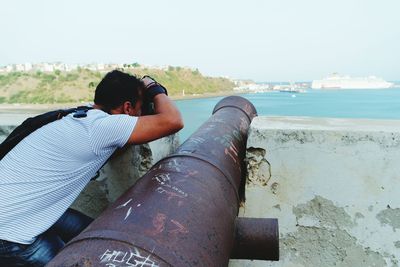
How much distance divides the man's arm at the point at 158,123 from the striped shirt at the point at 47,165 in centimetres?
3

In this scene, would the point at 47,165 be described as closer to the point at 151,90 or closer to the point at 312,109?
the point at 151,90

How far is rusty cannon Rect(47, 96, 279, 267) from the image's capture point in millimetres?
954

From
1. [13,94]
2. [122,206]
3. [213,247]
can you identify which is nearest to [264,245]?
[213,247]

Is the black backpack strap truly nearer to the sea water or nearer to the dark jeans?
the dark jeans

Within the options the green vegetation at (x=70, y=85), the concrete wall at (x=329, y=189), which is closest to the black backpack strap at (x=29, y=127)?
the concrete wall at (x=329, y=189)

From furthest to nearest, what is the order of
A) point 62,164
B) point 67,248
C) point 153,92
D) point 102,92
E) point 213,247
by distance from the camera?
point 153,92 < point 102,92 < point 62,164 < point 213,247 < point 67,248

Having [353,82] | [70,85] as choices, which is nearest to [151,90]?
[70,85]

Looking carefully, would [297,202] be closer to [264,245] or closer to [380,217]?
[380,217]

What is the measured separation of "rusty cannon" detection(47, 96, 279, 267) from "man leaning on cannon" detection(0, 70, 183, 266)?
0.20 m

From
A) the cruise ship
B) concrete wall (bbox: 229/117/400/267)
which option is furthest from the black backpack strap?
the cruise ship

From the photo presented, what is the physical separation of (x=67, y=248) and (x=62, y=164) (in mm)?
509

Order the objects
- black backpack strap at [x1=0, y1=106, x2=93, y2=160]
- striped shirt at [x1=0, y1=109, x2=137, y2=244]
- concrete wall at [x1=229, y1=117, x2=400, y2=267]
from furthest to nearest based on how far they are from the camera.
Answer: concrete wall at [x1=229, y1=117, x2=400, y2=267]
black backpack strap at [x1=0, y1=106, x2=93, y2=160]
striped shirt at [x1=0, y1=109, x2=137, y2=244]

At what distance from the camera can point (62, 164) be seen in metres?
1.45

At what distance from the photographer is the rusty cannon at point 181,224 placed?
954 millimetres
